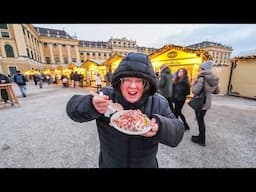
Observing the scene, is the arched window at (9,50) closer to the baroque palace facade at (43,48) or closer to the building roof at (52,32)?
the baroque palace facade at (43,48)

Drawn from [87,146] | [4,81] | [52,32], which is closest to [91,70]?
[4,81]

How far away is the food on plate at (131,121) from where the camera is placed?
0.68 meters

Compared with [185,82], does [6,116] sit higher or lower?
lower

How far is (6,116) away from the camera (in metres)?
4.35

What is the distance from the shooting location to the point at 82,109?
72cm

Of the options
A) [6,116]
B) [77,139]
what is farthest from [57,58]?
[77,139]

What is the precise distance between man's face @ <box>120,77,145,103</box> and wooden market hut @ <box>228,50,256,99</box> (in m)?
8.49

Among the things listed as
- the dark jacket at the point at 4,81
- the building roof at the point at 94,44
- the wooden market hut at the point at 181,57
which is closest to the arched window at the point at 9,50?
the dark jacket at the point at 4,81

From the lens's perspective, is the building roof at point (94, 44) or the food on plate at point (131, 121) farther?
the building roof at point (94, 44)

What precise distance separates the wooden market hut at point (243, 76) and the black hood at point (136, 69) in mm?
8415
